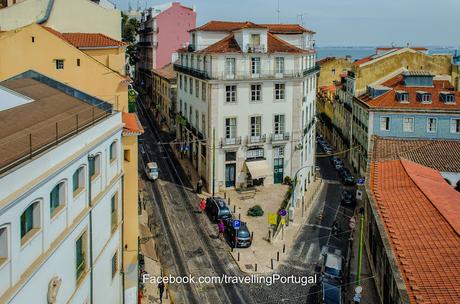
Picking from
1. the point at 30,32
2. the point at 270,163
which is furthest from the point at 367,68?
the point at 30,32

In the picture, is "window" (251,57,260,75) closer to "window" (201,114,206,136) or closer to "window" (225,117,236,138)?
"window" (225,117,236,138)

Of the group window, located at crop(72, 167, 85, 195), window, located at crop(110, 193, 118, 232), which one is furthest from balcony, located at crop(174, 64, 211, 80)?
window, located at crop(72, 167, 85, 195)

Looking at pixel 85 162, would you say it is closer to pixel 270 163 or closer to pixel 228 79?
pixel 228 79

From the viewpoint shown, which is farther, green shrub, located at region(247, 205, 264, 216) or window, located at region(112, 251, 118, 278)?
green shrub, located at region(247, 205, 264, 216)

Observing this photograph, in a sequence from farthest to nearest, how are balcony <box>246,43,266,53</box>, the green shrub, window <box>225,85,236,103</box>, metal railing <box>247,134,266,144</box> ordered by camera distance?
metal railing <box>247,134,266,144</box> < balcony <box>246,43,266,53</box> < window <box>225,85,236,103</box> < the green shrub

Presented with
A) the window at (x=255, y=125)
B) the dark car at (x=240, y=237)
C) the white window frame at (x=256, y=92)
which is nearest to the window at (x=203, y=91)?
the white window frame at (x=256, y=92)

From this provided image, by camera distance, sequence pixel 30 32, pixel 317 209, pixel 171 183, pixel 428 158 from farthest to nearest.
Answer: pixel 171 183, pixel 317 209, pixel 428 158, pixel 30 32
